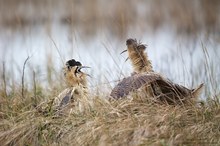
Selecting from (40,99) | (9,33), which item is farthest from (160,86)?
(9,33)

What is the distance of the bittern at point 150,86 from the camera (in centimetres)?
576

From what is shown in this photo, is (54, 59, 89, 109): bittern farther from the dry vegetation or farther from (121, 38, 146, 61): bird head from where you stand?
(121, 38, 146, 61): bird head

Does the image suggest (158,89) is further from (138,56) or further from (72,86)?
(72,86)

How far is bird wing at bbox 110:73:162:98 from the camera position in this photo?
573 centimetres

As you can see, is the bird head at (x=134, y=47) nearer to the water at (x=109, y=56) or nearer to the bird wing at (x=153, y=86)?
the bird wing at (x=153, y=86)

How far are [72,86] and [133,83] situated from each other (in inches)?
23.5

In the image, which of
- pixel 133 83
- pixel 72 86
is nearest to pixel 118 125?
pixel 133 83

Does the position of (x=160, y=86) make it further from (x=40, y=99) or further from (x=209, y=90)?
(x=40, y=99)

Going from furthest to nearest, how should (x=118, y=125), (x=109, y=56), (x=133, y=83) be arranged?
(x=109, y=56) < (x=133, y=83) < (x=118, y=125)

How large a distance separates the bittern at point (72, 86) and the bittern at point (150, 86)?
0.28 meters

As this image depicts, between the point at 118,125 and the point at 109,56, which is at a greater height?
the point at 109,56

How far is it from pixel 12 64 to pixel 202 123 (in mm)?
3851

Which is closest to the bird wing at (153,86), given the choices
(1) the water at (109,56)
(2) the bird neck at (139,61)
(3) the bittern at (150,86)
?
(3) the bittern at (150,86)

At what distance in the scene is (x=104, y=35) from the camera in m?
8.71
